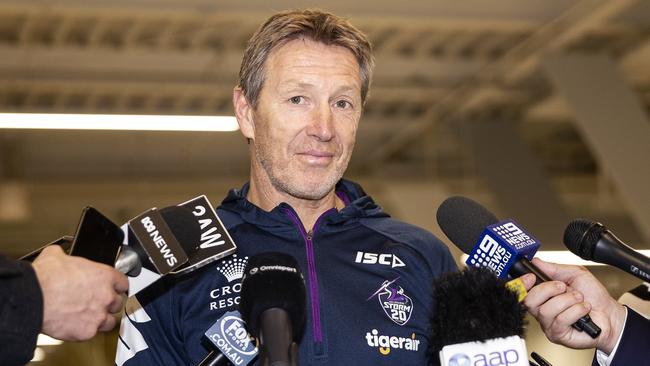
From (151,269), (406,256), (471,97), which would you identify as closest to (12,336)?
(151,269)

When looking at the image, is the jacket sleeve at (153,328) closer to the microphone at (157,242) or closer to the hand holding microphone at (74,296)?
the microphone at (157,242)

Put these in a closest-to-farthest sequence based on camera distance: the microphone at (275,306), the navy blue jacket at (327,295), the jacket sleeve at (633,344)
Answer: the microphone at (275,306) < the jacket sleeve at (633,344) < the navy blue jacket at (327,295)

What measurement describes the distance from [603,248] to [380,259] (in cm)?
58

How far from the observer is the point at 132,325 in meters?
2.19

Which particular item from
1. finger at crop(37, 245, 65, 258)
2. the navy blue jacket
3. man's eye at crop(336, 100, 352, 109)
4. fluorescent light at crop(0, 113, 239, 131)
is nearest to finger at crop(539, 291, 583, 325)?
the navy blue jacket

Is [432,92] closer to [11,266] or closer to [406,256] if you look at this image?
[406,256]

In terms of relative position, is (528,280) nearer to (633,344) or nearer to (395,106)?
(633,344)

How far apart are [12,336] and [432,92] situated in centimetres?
899

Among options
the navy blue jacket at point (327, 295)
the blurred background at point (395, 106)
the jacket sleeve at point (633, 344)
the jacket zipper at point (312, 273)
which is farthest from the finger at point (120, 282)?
the blurred background at point (395, 106)

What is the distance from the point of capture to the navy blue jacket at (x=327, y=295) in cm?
213

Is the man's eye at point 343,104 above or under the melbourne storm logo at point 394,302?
above

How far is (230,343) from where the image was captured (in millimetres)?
1969

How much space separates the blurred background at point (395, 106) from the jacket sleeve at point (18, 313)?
14.6 feet

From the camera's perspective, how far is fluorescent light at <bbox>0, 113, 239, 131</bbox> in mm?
7852
